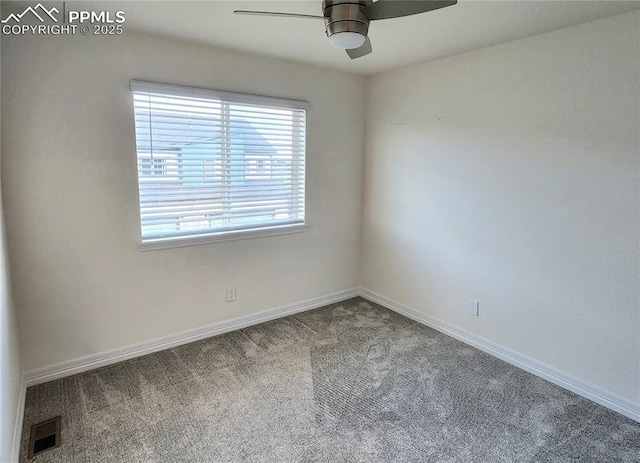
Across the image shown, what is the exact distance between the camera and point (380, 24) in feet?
7.77

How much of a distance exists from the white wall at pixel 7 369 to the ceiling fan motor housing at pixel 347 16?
2.05 metres

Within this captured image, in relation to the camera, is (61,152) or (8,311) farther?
(61,152)

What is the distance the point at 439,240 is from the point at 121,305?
A: 2603 millimetres

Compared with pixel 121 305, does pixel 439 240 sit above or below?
above

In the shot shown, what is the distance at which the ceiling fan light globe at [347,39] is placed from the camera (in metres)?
1.86

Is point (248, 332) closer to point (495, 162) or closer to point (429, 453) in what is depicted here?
point (429, 453)

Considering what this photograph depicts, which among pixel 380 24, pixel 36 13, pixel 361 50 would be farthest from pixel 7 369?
pixel 380 24

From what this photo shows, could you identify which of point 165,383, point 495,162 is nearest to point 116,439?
point 165,383

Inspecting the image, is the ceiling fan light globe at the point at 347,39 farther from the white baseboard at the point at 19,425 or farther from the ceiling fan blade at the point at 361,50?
the white baseboard at the point at 19,425

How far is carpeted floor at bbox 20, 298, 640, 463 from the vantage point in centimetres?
199

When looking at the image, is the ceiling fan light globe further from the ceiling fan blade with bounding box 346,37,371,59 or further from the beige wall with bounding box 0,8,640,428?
the beige wall with bounding box 0,8,640,428

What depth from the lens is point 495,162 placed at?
2.88 metres

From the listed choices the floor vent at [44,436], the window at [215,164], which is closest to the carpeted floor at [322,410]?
the floor vent at [44,436]
